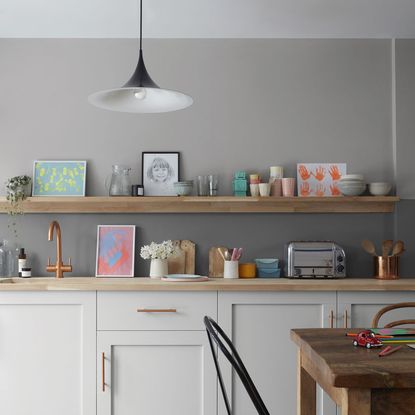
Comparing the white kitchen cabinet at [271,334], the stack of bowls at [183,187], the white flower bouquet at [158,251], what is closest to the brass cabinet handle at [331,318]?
the white kitchen cabinet at [271,334]

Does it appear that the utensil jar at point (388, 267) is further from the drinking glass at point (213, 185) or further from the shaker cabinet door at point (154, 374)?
the shaker cabinet door at point (154, 374)

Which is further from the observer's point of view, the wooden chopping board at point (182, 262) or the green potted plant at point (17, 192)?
the wooden chopping board at point (182, 262)

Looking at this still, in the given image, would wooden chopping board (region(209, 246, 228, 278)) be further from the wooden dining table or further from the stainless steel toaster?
the wooden dining table

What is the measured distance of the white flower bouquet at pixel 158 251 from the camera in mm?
3844

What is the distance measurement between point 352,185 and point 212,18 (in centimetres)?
132

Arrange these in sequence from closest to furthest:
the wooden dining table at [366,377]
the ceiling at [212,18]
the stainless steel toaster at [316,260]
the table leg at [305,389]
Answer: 1. the wooden dining table at [366,377]
2. the table leg at [305,389]
3. the ceiling at [212,18]
4. the stainless steel toaster at [316,260]

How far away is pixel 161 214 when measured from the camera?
4.09 metres

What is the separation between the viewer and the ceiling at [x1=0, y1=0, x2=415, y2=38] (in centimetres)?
353

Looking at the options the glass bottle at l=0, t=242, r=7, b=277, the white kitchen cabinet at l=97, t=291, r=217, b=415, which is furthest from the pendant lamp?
the glass bottle at l=0, t=242, r=7, b=277

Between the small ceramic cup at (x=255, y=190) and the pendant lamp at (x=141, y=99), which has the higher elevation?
the pendant lamp at (x=141, y=99)

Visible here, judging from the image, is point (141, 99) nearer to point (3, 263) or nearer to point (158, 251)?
point (158, 251)

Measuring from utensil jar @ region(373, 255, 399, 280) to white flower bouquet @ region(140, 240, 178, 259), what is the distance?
1.29 meters

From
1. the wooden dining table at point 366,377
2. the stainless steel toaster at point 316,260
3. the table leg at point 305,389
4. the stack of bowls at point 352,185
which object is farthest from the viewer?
the stack of bowls at point 352,185

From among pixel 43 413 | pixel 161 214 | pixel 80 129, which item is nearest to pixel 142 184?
pixel 161 214
